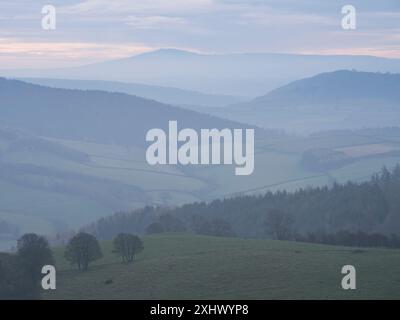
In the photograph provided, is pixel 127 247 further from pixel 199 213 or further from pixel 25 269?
pixel 199 213

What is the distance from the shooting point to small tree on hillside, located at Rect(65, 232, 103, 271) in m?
49.4

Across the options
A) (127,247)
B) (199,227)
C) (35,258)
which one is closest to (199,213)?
(199,227)

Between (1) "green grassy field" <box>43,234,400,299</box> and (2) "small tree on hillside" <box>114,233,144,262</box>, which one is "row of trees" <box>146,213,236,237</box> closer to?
(1) "green grassy field" <box>43,234,400,299</box>

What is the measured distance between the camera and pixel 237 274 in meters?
42.4

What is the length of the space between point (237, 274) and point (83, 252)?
10875 millimetres

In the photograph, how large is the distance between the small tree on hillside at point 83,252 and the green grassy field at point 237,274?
59cm

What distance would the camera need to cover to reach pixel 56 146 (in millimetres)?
157750

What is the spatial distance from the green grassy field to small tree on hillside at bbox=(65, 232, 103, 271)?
0.59m

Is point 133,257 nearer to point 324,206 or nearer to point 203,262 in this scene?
point 203,262

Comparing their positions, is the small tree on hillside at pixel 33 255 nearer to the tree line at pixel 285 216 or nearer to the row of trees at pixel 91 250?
the row of trees at pixel 91 250

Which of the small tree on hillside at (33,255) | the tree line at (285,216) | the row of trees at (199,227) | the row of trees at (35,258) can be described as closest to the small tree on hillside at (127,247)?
the row of trees at (35,258)

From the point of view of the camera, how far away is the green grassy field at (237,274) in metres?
37.9

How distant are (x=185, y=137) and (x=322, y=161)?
34150 mm
